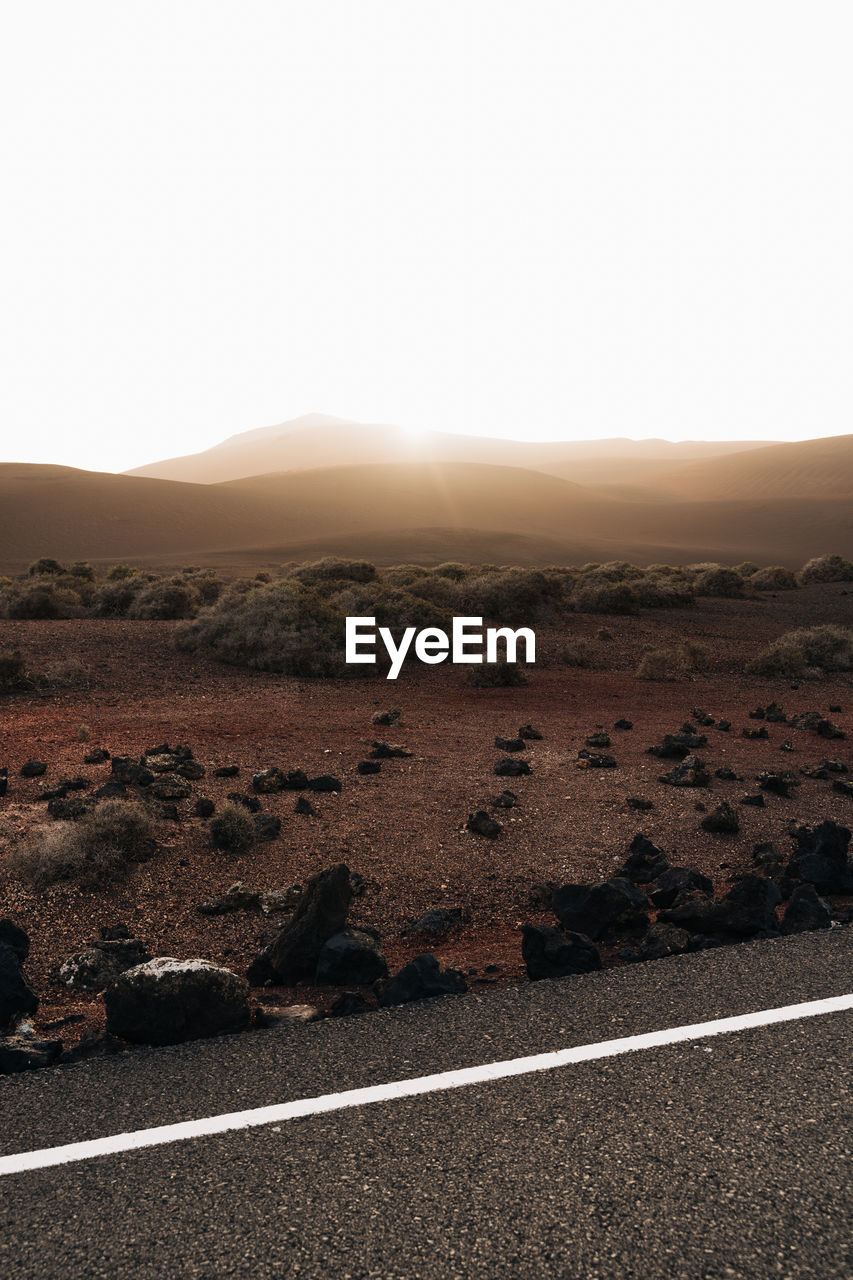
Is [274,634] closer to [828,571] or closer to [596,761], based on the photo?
[596,761]

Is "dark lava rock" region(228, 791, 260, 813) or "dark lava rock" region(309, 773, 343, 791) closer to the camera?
"dark lava rock" region(228, 791, 260, 813)

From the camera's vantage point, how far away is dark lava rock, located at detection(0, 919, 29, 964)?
16.9 ft

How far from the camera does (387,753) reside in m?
10.3

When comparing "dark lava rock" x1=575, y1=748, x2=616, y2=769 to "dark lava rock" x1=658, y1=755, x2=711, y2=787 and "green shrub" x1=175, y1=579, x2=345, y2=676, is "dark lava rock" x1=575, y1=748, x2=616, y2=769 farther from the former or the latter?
"green shrub" x1=175, y1=579, x2=345, y2=676

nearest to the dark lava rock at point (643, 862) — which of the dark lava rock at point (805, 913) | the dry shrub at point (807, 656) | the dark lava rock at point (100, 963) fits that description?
the dark lava rock at point (805, 913)

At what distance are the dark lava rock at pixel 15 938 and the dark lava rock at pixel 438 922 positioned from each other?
7.99 ft

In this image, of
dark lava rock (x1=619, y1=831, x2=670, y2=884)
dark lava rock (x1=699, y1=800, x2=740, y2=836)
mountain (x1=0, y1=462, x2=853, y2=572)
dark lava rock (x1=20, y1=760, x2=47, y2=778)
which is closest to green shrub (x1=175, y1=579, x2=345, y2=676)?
dark lava rock (x1=20, y1=760, x2=47, y2=778)

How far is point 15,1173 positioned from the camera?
306 cm

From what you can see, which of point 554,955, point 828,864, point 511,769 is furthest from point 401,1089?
A: point 511,769

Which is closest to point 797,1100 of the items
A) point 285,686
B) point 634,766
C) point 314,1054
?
point 314,1054

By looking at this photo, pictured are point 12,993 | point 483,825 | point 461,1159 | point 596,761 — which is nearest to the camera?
point 461,1159

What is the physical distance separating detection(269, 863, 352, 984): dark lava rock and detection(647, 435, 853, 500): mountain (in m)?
102

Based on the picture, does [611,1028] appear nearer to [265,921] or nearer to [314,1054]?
[314,1054]

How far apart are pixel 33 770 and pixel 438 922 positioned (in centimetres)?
555
